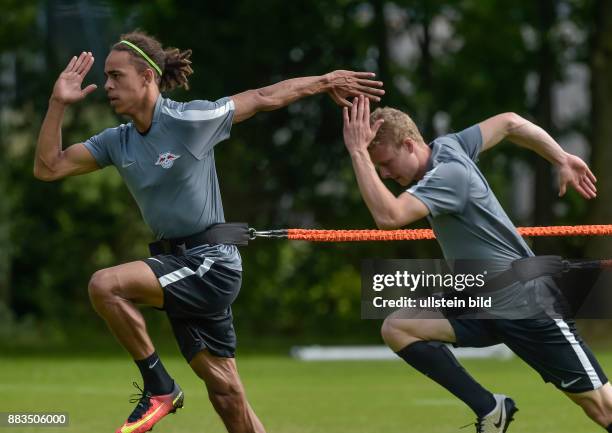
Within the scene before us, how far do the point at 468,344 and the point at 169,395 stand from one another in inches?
67.4

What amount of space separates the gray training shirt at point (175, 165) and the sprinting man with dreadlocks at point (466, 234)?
0.99 metres

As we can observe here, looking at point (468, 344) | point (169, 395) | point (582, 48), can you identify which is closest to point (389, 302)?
point (468, 344)

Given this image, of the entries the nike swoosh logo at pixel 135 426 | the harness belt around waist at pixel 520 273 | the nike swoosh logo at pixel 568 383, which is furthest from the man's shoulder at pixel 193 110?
the nike swoosh logo at pixel 568 383

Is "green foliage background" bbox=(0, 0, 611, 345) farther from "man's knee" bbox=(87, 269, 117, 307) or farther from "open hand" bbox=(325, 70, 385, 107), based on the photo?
"man's knee" bbox=(87, 269, 117, 307)

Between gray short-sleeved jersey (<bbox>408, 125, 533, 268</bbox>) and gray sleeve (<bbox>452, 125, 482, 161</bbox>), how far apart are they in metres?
0.04

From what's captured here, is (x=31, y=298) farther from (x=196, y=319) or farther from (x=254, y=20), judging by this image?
(x=196, y=319)

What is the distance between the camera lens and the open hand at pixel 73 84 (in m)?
7.78

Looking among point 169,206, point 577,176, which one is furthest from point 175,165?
point 577,176

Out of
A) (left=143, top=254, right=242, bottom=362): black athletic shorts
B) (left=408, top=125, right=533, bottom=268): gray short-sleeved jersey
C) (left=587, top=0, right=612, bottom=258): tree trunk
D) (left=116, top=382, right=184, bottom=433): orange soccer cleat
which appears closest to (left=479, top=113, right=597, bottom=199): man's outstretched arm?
(left=408, top=125, right=533, bottom=268): gray short-sleeved jersey

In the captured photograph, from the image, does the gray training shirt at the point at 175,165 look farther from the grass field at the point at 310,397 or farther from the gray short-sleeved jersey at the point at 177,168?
the grass field at the point at 310,397

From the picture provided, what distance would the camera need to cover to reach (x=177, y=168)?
7676 millimetres

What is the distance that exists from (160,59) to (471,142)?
1.89 meters

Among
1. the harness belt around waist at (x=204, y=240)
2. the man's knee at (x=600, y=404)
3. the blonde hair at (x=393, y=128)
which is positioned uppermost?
the blonde hair at (x=393, y=128)

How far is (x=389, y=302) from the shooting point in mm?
8875
